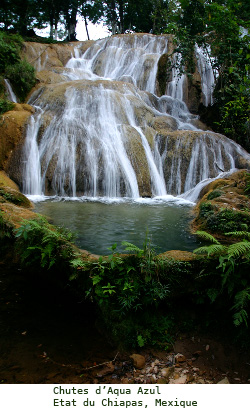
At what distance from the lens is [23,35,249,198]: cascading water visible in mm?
11828

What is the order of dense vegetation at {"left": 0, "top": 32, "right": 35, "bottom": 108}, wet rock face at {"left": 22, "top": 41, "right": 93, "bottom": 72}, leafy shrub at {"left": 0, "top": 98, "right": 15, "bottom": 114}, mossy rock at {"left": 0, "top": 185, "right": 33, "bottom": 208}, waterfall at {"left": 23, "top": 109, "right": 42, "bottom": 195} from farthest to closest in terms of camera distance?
wet rock face at {"left": 22, "top": 41, "right": 93, "bottom": 72}, dense vegetation at {"left": 0, "top": 32, "right": 35, "bottom": 108}, leafy shrub at {"left": 0, "top": 98, "right": 15, "bottom": 114}, waterfall at {"left": 23, "top": 109, "right": 42, "bottom": 195}, mossy rock at {"left": 0, "top": 185, "right": 33, "bottom": 208}

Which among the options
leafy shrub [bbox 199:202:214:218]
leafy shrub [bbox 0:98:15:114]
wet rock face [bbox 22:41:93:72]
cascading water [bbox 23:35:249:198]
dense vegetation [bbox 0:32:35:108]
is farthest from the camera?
wet rock face [bbox 22:41:93:72]

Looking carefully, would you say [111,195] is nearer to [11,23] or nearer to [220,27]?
[220,27]

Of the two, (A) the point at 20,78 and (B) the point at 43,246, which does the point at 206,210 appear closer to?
(B) the point at 43,246

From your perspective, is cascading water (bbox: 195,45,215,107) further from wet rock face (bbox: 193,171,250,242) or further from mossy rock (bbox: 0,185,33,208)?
mossy rock (bbox: 0,185,33,208)

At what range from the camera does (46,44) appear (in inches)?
938

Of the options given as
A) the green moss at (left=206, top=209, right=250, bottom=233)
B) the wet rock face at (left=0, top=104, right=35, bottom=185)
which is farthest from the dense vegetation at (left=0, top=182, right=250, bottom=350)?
the wet rock face at (left=0, top=104, right=35, bottom=185)

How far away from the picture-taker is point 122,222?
7.23m

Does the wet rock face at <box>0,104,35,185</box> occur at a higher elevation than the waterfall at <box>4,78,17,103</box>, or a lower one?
lower

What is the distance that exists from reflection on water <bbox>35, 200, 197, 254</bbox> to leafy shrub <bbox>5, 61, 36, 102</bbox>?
9302 mm

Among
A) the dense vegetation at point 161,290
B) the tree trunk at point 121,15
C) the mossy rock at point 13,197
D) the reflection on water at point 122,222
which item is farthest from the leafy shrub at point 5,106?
the tree trunk at point 121,15

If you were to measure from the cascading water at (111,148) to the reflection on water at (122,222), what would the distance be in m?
1.81

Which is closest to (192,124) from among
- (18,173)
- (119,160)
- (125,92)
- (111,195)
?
(125,92)

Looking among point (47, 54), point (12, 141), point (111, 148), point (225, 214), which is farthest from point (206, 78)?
point (225, 214)
